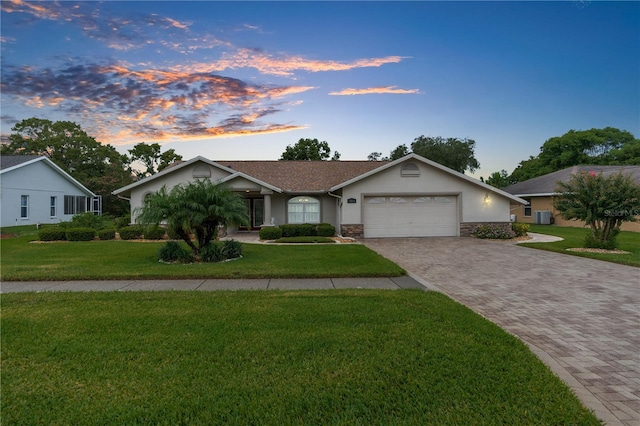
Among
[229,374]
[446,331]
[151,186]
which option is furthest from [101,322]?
[151,186]

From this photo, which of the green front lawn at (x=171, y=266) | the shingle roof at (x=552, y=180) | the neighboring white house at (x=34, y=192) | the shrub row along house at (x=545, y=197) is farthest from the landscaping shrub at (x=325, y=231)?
the neighboring white house at (x=34, y=192)

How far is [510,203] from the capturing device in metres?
18.5

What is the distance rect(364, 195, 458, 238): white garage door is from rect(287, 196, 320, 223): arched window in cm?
382

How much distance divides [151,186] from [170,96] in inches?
226

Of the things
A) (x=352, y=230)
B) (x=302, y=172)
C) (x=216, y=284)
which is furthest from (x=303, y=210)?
(x=216, y=284)

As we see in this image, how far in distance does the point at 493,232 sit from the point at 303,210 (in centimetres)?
1091

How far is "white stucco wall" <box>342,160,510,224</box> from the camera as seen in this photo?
18000 millimetres

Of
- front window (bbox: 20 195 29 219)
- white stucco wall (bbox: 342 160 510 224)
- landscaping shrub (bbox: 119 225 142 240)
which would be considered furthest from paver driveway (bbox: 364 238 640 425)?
front window (bbox: 20 195 29 219)

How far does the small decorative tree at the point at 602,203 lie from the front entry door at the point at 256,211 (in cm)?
1590

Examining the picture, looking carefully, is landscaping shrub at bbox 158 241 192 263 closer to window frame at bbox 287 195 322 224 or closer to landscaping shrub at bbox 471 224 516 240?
window frame at bbox 287 195 322 224

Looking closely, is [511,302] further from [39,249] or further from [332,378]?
[39,249]

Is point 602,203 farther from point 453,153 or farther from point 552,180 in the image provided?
point 453,153

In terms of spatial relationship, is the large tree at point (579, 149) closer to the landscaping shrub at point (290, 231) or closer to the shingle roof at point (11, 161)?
the landscaping shrub at point (290, 231)

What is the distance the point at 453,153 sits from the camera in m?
42.2
